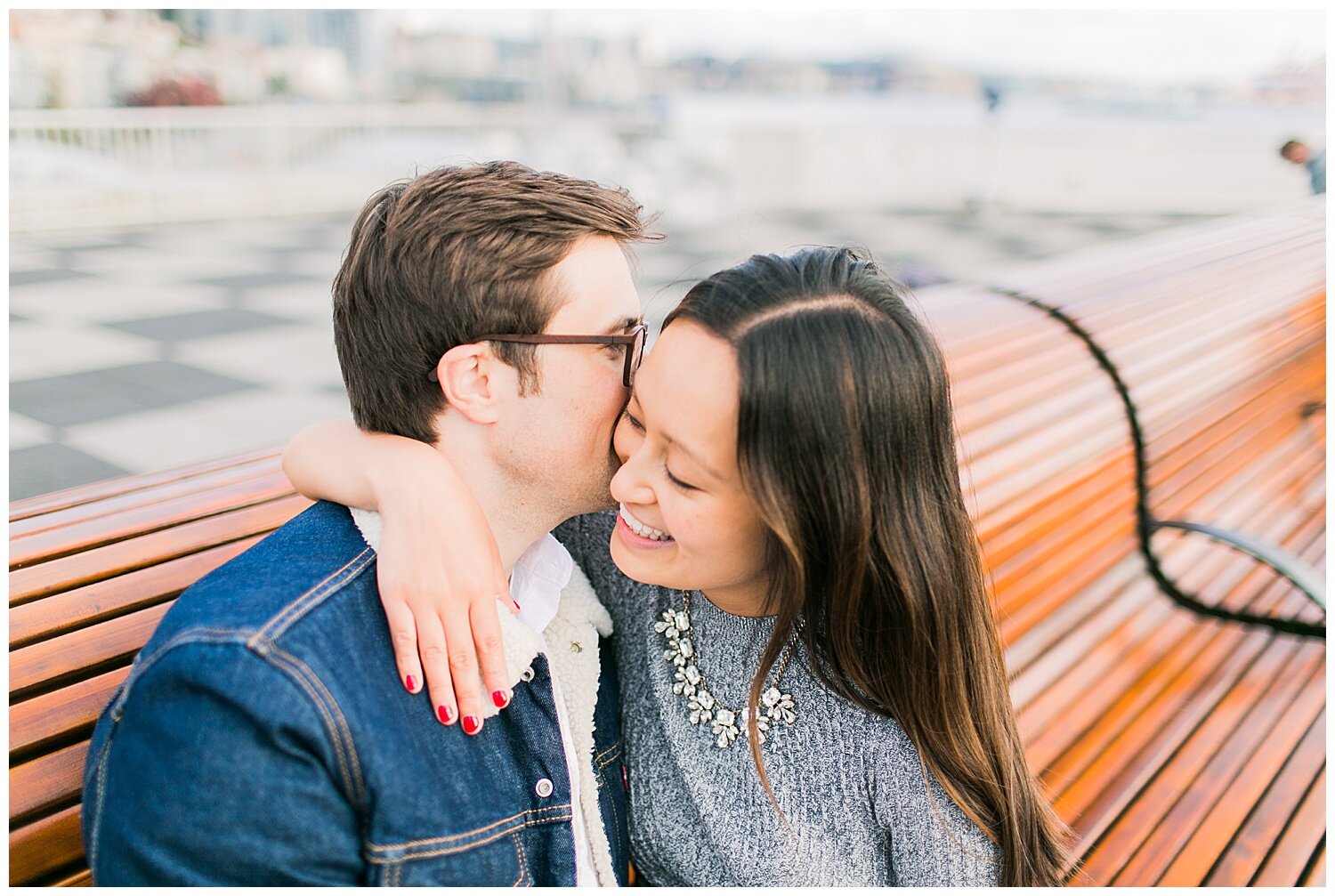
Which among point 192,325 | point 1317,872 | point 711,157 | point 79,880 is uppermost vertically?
point 79,880

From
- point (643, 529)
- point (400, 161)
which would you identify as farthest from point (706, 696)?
point (400, 161)

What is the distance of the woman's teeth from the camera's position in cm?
A: 169

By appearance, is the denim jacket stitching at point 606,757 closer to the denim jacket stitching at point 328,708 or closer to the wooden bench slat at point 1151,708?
the denim jacket stitching at point 328,708

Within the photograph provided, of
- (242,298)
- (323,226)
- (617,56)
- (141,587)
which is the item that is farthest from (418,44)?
(141,587)

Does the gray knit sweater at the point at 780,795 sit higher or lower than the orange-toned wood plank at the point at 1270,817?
higher

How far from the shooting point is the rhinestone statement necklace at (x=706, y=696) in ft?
5.82

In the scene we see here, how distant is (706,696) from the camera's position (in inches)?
72.2

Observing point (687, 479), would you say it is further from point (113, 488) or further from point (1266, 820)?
point (1266, 820)

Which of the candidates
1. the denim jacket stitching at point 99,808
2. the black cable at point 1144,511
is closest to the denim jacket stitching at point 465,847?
the denim jacket stitching at point 99,808

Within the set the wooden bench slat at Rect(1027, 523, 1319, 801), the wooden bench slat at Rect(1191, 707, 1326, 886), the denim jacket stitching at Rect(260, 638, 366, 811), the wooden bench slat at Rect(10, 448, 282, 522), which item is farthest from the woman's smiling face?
the wooden bench slat at Rect(1191, 707, 1326, 886)

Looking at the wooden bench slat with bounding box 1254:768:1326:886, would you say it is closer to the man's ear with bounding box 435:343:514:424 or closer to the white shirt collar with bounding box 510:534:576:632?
the white shirt collar with bounding box 510:534:576:632

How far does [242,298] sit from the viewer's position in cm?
802

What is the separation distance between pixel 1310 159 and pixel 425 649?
6487 mm

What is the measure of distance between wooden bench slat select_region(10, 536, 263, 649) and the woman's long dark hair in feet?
2.83
